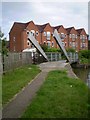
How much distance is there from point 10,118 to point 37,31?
238ft

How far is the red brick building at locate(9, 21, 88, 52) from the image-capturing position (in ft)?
249

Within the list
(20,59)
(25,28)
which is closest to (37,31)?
(25,28)

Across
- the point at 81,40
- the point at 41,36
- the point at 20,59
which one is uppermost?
the point at 41,36

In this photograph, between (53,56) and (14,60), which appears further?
(53,56)

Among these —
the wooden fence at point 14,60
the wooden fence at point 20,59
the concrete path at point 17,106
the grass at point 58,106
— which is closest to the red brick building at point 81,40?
the wooden fence at point 20,59

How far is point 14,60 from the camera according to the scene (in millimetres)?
29062

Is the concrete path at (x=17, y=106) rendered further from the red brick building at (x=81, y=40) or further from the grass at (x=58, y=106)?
the red brick building at (x=81, y=40)

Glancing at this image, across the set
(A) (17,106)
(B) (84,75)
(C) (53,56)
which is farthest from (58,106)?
(C) (53,56)

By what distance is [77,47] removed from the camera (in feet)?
309

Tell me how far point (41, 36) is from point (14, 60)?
53.0 metres

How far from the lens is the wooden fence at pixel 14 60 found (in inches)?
971

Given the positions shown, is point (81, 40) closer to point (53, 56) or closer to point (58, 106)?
point (53, 56)

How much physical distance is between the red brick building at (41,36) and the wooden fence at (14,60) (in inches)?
1419

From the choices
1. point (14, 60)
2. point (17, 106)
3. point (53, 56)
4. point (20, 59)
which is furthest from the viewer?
point (53, 56)
